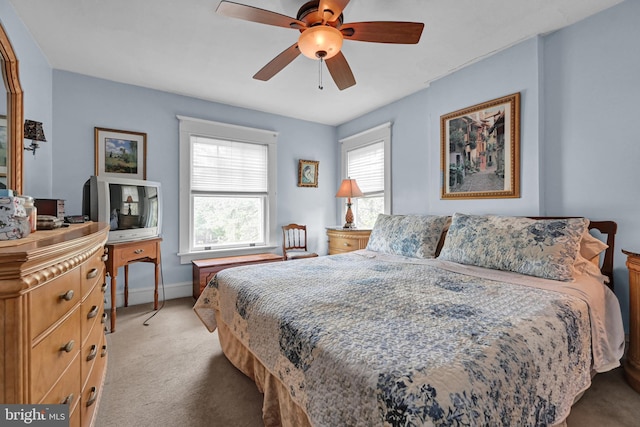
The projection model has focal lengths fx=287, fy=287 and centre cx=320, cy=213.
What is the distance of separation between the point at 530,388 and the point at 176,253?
3551 mm

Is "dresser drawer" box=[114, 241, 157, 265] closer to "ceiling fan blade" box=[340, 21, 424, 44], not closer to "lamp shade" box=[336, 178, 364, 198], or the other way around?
"lamp shade" box=[336, 178, 364, 198]

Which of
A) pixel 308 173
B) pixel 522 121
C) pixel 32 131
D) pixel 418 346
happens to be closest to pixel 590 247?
pixel 522 121

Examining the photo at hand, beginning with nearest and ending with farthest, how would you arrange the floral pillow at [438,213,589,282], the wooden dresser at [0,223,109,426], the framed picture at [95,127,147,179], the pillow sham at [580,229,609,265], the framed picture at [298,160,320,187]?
1. the wooden dresser at [0,223,109,426]
2. the floral pillow at [438,213,589,282]
3. the pillow sham at [580,229,609,265]
4. the framed picture at [95,127,147,179]
5. the framed picture at [298,160,320,187]

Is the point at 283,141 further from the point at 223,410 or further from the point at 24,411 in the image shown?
the point at 24,411

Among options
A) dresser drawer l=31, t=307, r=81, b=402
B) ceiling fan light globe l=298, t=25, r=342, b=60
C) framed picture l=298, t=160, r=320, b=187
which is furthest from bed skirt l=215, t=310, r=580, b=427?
framed picture l=298, t=160, r=320, b=187

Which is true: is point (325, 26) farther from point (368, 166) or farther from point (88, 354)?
point (368, 166)

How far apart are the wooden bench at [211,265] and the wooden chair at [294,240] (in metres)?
0.36

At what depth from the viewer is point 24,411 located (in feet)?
2.53

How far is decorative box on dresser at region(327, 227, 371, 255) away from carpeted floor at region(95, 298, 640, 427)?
6.25 feet

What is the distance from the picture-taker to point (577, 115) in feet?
7.18

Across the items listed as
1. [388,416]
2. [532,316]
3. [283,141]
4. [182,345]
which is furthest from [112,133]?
[532,316]

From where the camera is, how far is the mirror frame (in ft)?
5.48

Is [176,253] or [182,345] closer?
[182,345]

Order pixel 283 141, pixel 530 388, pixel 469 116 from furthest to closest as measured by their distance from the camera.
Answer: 1. pixel 283 141
2. pixel 469 116
3. pixel 530 388
